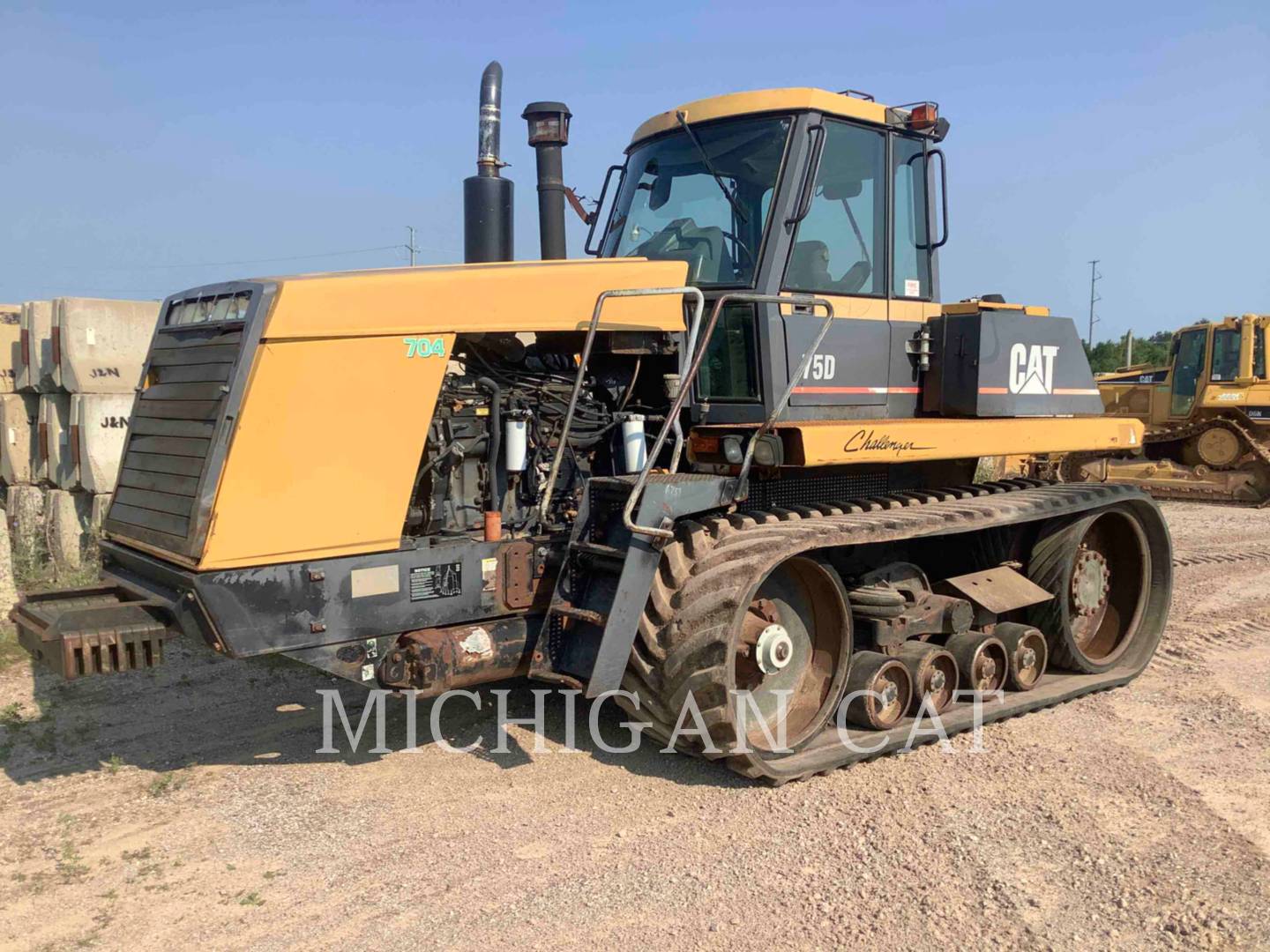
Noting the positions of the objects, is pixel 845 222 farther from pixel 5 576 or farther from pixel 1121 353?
pixel 1121 353

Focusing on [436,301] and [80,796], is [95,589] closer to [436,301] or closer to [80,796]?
[80,796]

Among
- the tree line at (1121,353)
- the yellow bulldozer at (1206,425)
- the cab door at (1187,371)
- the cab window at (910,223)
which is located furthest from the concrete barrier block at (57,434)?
the tree line at (1121,353)

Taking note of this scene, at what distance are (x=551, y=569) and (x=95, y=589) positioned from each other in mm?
1954

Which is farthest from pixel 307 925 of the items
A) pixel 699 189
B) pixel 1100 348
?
pixel 1100 348

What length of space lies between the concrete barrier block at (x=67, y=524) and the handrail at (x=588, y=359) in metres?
5.96

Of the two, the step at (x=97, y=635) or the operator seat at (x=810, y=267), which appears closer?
the step at (x=97, y=635)

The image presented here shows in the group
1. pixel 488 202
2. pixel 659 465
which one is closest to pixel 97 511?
pixel 488 202

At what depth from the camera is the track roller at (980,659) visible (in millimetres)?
5855

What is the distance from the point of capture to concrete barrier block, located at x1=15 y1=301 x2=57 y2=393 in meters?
9.75

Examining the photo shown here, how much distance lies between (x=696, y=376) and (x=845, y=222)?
3.88 feet

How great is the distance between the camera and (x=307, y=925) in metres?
3.67

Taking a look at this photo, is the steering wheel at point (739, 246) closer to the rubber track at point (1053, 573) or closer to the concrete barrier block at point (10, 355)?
the rubber track at point (1053, 573)

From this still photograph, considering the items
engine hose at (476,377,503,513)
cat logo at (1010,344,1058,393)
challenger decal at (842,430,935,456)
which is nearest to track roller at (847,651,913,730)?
challenger decal at (842,430,935,456)

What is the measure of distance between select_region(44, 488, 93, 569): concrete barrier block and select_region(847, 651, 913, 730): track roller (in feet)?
22.5
